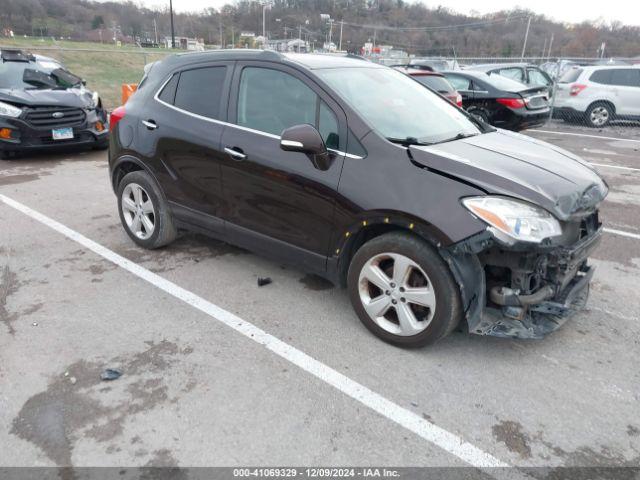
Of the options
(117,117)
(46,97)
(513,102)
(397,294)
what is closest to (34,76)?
(46,97)

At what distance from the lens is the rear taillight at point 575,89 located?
43.1ft

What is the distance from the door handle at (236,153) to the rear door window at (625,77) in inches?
505

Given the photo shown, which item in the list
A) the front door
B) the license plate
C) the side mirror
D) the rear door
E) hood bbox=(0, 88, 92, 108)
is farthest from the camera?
the license plate

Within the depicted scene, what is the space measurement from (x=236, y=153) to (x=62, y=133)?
5844mm

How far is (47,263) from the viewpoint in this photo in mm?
4348

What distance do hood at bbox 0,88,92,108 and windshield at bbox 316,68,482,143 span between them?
6.26 metres

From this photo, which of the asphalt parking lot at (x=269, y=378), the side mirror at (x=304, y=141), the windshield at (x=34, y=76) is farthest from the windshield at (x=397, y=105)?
the windshield at (x=34, y=76)

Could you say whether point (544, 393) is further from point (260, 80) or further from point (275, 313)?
point (260, 80)

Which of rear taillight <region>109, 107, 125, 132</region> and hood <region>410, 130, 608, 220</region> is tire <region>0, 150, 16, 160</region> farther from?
hood <region>410, 130, 608, 220</region>

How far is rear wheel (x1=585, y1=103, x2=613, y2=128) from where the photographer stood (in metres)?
13.1

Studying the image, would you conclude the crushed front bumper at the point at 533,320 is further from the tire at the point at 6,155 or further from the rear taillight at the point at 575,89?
the rear taillight at the point at 575,89

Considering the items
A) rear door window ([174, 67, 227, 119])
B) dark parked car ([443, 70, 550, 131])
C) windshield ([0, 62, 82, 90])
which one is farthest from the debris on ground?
dark parked car ([443, 70, 550, 131])

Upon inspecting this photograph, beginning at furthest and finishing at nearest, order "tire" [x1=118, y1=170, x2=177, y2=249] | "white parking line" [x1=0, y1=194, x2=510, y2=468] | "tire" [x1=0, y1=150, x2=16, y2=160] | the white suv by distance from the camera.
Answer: the white suv < "tire" [x1=0, y1=150, x2=16, y2=160] < "tire" [x1=118, y1=170, x2=177, y2=249] < "white parking line" [x1=0, y1=194, x2=510, y2=468]

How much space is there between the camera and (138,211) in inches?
182
